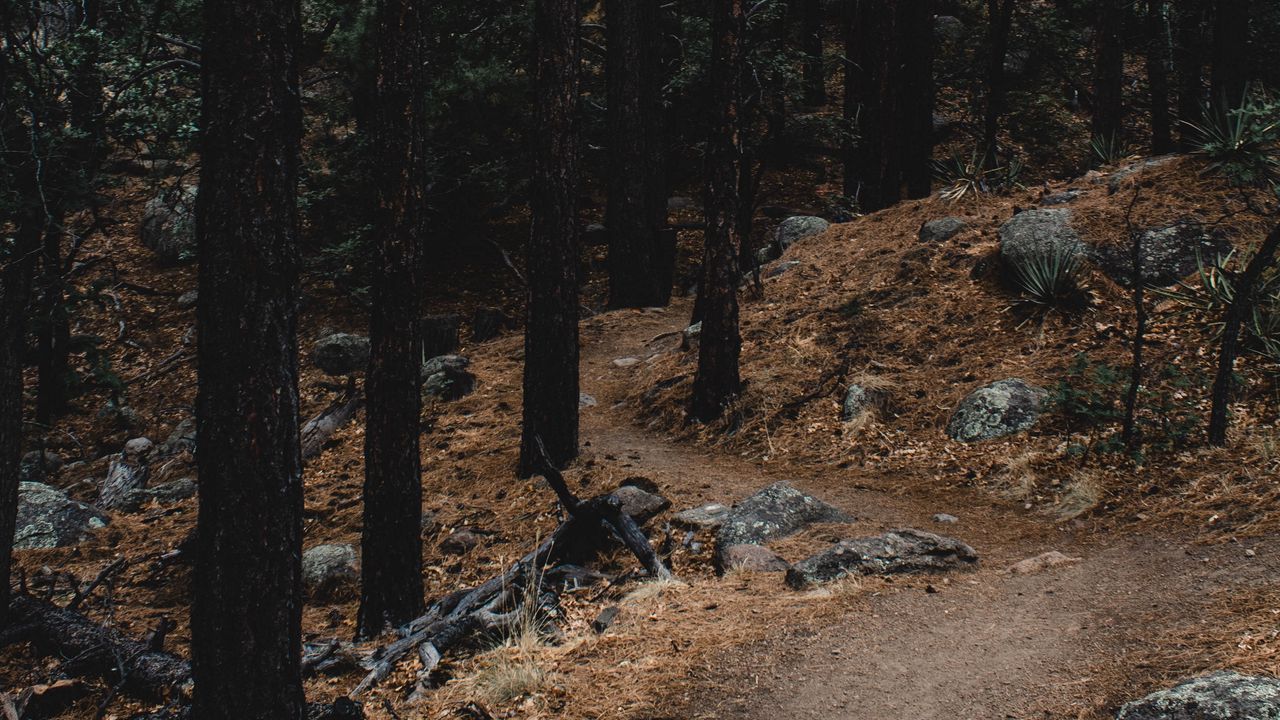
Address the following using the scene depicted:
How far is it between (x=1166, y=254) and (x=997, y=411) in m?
2.59

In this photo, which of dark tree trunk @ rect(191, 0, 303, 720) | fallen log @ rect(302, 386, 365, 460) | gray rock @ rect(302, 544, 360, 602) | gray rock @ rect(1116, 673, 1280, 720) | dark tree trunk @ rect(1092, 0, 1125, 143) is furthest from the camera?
dark tree trunk @ rect(1092, 0, 1125, 143)

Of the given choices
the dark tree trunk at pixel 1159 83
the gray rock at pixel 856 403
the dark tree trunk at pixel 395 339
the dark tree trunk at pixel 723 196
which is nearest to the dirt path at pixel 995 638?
the gray rock at pixel 856 403

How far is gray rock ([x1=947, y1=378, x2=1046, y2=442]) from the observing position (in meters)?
7.47

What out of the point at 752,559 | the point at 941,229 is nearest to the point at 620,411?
the point at 941,229

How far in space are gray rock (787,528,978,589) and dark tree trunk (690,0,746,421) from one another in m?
3.47

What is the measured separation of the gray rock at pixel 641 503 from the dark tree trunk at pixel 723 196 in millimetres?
2054

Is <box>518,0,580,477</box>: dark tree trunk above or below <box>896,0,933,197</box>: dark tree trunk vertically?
below

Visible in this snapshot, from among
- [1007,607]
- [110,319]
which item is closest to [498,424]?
[1007,607]

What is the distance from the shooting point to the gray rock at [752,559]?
5884 millimetres

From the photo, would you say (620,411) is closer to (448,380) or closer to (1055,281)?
(448,380)

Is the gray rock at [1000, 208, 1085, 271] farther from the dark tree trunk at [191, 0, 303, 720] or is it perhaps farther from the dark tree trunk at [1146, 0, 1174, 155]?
the dark tree trunk at [191, 0, 303, 720]

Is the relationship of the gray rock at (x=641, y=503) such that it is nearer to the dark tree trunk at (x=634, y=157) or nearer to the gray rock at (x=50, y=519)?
the gray rock at (x=50, y=519)

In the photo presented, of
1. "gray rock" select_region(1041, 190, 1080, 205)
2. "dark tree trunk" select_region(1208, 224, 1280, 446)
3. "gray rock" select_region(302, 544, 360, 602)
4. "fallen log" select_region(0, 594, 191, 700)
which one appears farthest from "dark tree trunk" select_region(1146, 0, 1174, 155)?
"fallen log" select_region(0, 594, 191, 700)

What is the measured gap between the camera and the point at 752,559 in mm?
5980
